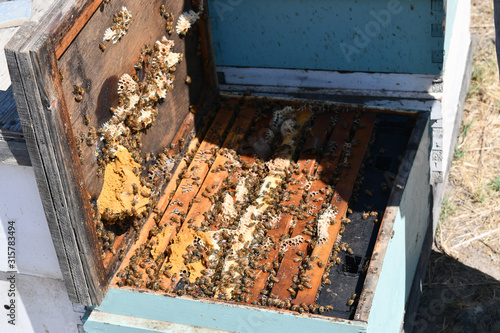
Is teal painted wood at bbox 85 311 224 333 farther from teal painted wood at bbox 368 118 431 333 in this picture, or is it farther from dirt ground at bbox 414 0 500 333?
dirt ground at bbox 414 0 500 333

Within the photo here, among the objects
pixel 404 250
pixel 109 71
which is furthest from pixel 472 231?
pixel 109 71

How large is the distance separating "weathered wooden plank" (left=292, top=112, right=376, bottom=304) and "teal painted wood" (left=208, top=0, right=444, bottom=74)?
0.52 metres

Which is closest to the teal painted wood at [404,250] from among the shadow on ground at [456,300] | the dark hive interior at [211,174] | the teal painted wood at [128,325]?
the dark hive interior at [211,174]

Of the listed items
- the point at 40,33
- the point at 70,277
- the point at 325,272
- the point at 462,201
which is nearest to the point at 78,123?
the point at 40,33

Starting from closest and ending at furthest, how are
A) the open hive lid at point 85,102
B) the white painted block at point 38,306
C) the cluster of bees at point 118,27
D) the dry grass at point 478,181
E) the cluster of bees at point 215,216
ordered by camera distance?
the open hive lid at point 85,102, the cluster of bees at point 118,27, the cluster of bees at point 215,216, the white painted block at point 38,306, the dry grass at point 478,181

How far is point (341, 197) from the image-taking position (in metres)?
4.22

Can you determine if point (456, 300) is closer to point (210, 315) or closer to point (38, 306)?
point (210, 315)

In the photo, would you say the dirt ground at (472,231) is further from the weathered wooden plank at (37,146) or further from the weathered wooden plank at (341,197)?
the weathered wooden plank at (37,146)

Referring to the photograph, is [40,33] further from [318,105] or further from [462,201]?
[462,201]

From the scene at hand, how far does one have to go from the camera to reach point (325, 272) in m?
3.78

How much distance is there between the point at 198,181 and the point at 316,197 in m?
0.91

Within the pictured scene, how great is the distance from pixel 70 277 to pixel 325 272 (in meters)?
1.61

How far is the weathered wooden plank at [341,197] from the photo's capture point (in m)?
3.67

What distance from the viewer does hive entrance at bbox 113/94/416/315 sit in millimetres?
3811
